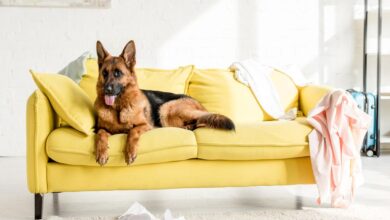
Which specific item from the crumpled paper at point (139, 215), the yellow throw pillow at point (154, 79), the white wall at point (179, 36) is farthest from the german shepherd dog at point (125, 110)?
the white wall at point (179, 36)

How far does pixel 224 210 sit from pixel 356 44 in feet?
9.26

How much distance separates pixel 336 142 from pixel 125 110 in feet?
3.58

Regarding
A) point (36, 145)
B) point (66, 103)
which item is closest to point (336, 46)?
point (66, 103)

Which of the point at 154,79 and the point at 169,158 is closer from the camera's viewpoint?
the point at 169,158

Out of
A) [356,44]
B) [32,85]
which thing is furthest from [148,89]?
[356,44]

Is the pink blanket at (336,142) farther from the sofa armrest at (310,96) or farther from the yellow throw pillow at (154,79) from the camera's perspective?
the yellow throw pillow at (154,79)

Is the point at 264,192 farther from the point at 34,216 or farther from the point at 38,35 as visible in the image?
the point at 38,35

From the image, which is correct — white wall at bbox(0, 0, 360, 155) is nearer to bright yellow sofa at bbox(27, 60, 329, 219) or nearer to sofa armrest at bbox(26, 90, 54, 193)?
bright yellow sofa at bbox(27, 60, 329, 219)

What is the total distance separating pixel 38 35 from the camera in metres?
4.50

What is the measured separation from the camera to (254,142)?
8.41 feet

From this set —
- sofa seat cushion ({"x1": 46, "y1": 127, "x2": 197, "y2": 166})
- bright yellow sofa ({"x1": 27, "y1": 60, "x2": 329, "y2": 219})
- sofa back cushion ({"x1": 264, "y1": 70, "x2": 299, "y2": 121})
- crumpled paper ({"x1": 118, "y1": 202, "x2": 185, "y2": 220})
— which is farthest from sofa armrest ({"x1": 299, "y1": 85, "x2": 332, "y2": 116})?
crumpled paper ({"x1": 118, "y1": 202, "x2": 185, "y2": 220})

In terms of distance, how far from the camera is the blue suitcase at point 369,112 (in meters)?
4.52

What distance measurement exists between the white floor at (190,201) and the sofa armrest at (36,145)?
0.27 metres

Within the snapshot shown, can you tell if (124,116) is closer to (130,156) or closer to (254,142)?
(130,156)
